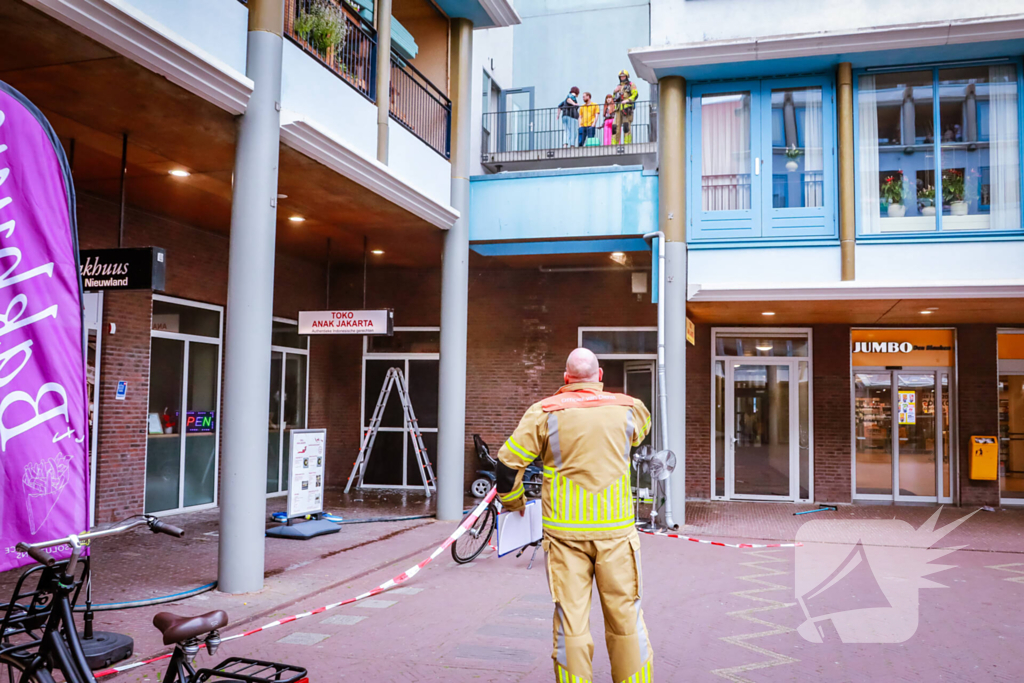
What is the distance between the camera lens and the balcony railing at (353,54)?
28.8ft

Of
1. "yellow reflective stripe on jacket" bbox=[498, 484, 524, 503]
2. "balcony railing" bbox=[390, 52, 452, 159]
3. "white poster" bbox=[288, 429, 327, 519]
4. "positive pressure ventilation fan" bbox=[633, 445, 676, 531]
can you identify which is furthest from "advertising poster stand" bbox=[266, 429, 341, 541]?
"yellow reflective stripe on jacket" bbox=[498, 484, 524, 503]

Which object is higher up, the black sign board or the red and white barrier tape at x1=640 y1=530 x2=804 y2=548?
the black sign board

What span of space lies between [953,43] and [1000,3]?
3.04 feet

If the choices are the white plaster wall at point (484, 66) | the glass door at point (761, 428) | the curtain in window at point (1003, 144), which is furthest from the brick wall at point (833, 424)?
the white plaster wall at point (484, 66)

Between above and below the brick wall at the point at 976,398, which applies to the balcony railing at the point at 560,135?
above

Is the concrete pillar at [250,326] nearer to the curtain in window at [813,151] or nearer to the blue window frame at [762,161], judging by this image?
the blue window frame at [762,161]

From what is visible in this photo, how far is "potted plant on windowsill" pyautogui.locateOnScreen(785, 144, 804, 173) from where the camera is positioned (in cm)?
1202

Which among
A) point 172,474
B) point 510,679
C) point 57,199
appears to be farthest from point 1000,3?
point 172,474

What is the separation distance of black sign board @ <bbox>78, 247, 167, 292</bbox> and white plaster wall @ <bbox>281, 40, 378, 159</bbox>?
6.31 ft

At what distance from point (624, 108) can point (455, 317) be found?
19.7 ft

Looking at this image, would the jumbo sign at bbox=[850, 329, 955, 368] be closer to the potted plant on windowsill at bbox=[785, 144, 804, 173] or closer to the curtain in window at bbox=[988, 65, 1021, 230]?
the curtain in window at bbox=[988, 65, 1021, 230]

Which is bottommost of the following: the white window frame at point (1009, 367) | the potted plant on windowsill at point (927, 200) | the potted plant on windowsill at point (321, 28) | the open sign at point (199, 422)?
the open sign at point (199, 422)

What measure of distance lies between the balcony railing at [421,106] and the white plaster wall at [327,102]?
1513 millimetres

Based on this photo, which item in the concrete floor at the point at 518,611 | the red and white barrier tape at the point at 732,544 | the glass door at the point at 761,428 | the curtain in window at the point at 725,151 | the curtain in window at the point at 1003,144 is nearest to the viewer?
the concrete floor at the point at 518,611
